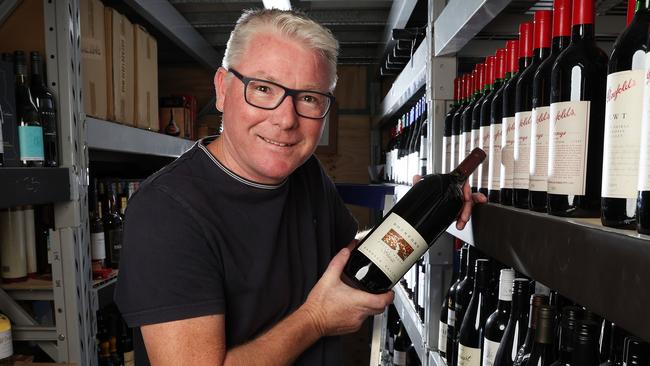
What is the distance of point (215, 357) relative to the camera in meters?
0.85

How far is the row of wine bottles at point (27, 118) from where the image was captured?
1.29m

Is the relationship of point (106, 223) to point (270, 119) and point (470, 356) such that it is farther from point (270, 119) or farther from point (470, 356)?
point (470, 356)

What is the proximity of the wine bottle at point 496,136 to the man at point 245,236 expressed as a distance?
81mm

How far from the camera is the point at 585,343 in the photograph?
26.3 inches

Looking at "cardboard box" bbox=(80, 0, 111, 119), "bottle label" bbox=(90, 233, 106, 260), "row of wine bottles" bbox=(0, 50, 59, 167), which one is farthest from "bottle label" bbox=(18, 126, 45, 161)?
"bottle label" bbox=(90, 233, 106, 260)

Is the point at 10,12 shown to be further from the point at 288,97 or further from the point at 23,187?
the point at 288,97

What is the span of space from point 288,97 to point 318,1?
1496 mm

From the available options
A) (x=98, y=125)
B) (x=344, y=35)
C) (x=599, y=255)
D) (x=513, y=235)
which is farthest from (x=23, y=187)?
(x=344, y=35)

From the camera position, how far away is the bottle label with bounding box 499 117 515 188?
833mm

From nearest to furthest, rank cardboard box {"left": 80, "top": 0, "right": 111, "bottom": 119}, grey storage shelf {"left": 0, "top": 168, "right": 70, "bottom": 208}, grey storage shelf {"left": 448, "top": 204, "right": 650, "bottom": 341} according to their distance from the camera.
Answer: grey storage shelf {"left": 448, "top": 204, "right": 650, "bottom": 341}, grey storage shelf {"left": 0, "top": 168, "right": 70, "bottom": 208}, cardboard box {"left": 80, "top": 0, "right": 111, "bottom": 119}

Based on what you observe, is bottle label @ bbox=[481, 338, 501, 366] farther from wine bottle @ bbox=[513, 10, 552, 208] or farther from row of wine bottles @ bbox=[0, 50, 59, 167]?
row of wine bottles @ bbox=[0, 50, 59, 167]

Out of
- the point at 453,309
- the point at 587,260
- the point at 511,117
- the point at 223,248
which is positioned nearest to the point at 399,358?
the point at 453,309

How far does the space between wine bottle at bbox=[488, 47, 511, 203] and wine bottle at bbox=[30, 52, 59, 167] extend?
127 centimetres

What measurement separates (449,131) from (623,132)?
82 centimetres
